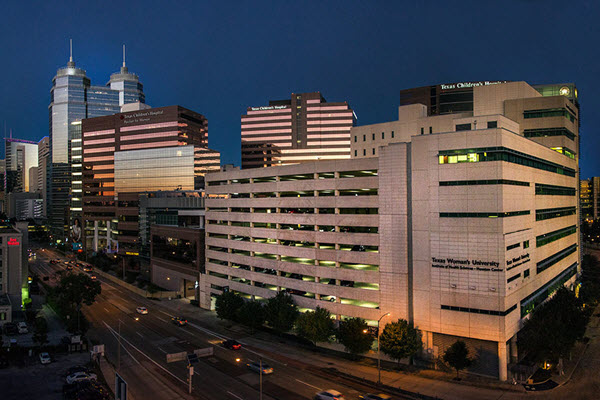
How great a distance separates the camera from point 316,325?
59.1 m

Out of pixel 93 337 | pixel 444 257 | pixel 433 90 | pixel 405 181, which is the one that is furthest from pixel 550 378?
pixel 433 90

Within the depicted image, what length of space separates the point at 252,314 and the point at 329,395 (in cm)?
2774

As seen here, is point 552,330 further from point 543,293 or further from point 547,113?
point 547,113

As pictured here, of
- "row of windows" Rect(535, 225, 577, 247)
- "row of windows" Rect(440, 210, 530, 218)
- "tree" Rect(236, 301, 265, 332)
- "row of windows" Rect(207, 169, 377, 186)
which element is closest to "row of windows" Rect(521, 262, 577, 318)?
"row of windows" Rect(535, 225, 577, 247)

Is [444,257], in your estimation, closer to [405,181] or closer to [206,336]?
[405,181]

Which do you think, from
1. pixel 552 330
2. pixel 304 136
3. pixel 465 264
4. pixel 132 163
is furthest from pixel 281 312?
pixel 304 136

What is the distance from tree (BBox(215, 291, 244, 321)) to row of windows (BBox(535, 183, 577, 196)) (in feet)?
176

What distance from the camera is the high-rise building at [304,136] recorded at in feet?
642

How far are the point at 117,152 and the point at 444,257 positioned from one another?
15683 cm

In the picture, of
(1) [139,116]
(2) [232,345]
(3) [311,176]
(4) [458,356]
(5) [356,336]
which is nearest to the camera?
(4) [458,356]

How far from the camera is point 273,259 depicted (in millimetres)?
74250

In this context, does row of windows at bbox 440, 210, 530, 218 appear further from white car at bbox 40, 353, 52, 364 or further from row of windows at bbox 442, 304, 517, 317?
white car at bbox 40, 353, 52, 364

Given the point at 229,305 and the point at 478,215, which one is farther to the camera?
the point at 229,305

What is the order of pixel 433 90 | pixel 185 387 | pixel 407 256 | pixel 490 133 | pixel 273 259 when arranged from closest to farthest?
pixel 185 387
pixel 490 133
pixel 407 256
pixel 273 259
pixel 433 90
